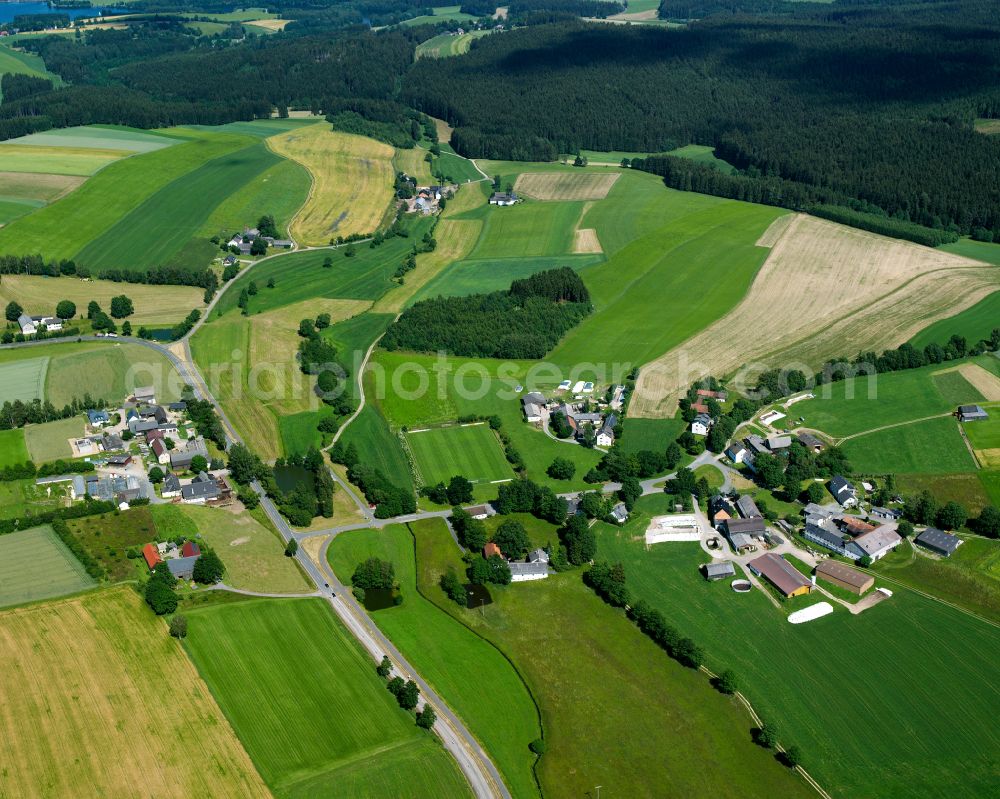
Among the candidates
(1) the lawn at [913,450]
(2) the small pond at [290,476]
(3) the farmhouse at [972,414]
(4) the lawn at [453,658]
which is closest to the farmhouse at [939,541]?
(1) the lawn at [913,450]

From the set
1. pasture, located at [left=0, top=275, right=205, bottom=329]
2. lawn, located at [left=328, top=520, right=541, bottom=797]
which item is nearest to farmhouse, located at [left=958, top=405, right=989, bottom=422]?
lawn, located at [left=328, top=520, right=541, bottom=797]

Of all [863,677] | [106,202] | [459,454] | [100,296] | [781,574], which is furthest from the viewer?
[106,202]

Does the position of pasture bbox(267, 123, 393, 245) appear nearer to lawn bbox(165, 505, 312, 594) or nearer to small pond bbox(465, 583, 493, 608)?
lawn bbox(165, 505, 312, 594)

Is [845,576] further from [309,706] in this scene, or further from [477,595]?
[309,706]

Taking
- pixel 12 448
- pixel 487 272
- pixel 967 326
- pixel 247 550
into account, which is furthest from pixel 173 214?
pixel 967 326

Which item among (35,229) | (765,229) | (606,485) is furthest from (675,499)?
(35,229)
